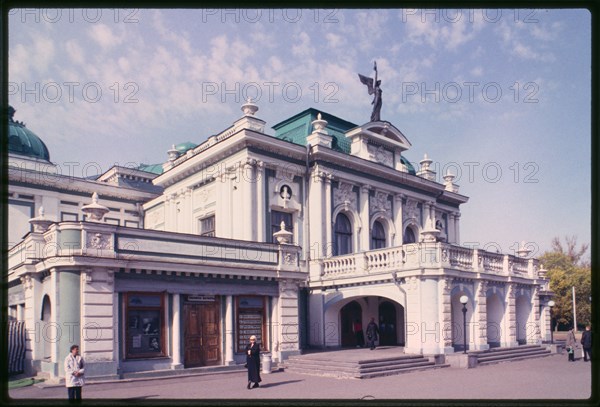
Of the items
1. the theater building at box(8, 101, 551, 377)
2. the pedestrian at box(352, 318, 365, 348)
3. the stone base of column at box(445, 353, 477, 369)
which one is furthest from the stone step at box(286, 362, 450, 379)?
the pedestrian at box(352, 318, 365, 348)

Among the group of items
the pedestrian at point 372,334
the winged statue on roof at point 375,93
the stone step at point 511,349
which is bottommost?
the stone step at point 511,349

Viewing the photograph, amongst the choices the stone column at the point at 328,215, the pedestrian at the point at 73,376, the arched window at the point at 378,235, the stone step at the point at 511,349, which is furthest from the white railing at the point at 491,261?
the pedestrian at the point at 73,376

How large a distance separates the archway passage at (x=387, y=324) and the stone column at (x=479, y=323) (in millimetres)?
4500

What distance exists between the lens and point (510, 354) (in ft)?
86.3

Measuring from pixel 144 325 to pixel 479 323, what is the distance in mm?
15107

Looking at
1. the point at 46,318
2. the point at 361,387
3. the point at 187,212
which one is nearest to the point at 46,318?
the point at 46,318

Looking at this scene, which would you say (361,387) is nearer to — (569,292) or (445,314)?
(445,314)

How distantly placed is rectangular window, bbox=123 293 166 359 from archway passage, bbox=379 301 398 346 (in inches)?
532

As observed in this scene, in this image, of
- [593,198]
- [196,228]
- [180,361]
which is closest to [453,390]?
[593,198]

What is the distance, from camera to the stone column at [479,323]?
1033 inches

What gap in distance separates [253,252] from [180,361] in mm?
4870

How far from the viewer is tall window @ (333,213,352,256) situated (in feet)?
102

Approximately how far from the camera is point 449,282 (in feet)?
78.8

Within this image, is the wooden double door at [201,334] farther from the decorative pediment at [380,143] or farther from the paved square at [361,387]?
the decorative pediment at [380,143]
